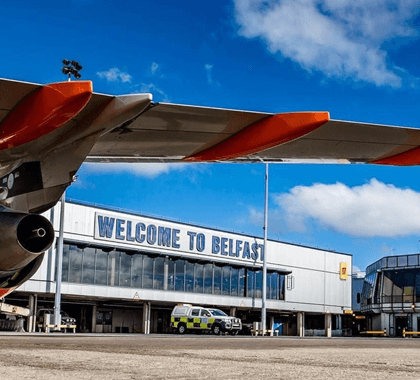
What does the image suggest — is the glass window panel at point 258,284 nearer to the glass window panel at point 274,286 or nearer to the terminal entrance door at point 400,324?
the glass window panel at point 274,286

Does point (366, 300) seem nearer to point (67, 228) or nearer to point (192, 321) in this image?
point (192, 321)

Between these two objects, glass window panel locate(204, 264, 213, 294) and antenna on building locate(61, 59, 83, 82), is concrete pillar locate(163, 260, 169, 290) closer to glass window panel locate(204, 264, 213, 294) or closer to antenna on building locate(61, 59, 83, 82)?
glass window panel locate(204, 264, 213, 294)

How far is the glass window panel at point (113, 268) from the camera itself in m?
42.4

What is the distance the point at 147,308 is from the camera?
4522 cm

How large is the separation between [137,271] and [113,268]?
1.94 m

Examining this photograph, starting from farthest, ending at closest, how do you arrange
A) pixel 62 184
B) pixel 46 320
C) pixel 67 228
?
pixel 67 228 < pixel 46 320 < pixel 62 184

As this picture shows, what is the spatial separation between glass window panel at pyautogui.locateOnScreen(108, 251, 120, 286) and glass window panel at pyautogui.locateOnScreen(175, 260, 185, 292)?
514cm

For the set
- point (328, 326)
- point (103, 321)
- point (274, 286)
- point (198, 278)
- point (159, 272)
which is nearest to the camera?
point (159, 272)

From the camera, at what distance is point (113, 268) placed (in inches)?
1681

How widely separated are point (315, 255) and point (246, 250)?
8.72 m

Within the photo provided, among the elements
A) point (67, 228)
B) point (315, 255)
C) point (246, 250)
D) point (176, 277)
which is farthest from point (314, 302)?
point (67, 228)

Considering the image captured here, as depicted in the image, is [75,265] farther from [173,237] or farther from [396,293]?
[396,293]

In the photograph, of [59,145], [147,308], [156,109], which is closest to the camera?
[156,109]

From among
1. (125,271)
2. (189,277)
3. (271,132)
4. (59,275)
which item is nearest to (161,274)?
(189,277)
